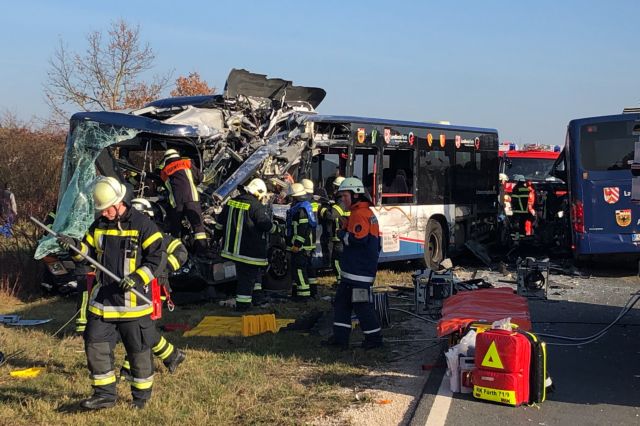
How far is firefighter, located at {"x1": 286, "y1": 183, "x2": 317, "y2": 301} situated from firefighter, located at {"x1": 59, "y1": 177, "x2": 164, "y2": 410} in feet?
15.9

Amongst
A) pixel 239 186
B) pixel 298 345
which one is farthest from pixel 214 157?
pixel 298 345

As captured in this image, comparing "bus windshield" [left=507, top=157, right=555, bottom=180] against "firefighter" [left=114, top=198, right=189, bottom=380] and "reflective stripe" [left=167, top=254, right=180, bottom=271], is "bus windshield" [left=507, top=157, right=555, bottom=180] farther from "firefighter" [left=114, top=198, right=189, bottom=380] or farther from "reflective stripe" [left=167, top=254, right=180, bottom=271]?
"reflective stripe" [left=167, top=254, right=180, bottom=271]

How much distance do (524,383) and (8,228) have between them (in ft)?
32.8

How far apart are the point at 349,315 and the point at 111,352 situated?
2.76m

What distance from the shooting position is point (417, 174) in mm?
13844

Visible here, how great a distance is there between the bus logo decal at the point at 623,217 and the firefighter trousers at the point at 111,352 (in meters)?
9.68

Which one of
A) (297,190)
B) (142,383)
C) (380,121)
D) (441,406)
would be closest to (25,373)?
(142,383)

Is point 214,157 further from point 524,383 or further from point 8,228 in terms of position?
point 524,383

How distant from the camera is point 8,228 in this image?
12898 millimetres

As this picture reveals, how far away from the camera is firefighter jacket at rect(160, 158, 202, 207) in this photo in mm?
9875

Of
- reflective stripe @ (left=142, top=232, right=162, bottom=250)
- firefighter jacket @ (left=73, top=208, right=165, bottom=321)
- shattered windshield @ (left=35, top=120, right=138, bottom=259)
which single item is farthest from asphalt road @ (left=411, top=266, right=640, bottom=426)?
shattered windshield @ (left=35, top=120, right=138, bottom=259)

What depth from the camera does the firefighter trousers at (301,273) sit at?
1040 cm

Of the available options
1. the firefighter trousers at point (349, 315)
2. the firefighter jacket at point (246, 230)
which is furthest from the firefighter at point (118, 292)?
the firefighter jacket at point (246, 230)

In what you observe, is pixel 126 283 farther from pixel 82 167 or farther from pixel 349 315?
pixel 82 167
